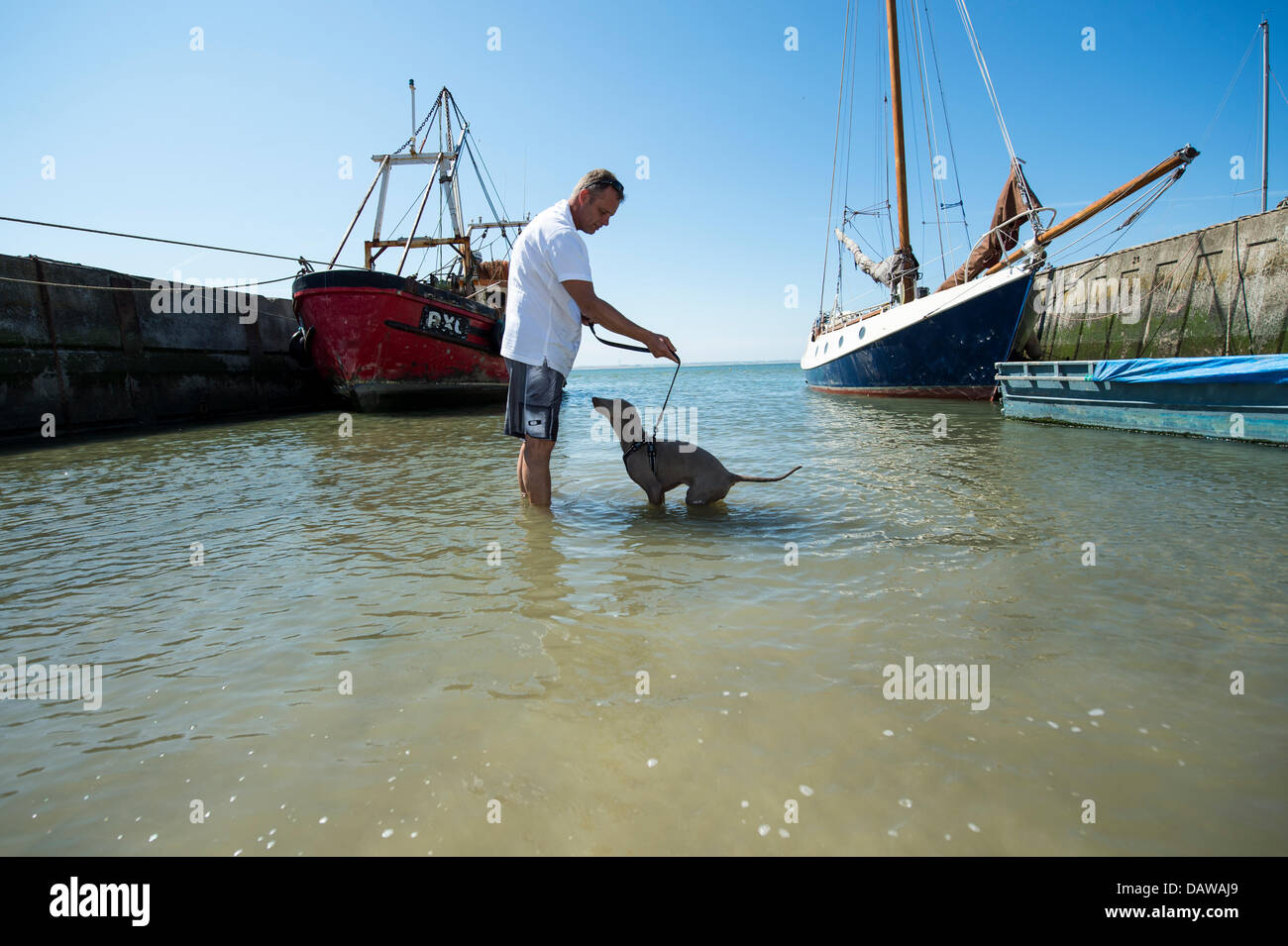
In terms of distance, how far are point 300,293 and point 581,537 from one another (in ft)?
42.9

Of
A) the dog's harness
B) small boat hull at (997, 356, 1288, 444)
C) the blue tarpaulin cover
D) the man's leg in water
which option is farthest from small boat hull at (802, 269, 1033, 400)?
the man's leg in water

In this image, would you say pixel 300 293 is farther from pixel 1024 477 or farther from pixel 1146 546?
pixel 1146 546

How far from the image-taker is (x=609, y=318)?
4.12 m

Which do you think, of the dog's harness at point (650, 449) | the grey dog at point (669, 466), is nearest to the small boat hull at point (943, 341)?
the grey dog at point (669, 466)

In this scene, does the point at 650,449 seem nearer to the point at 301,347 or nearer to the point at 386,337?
the point at 386,337

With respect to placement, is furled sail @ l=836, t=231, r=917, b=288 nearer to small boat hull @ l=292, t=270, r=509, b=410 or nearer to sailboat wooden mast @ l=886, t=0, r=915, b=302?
sailboat wooden mast @ l=886, t=0, r=915, b=302

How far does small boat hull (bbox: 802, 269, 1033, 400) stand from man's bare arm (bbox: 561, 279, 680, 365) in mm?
Result: 12759

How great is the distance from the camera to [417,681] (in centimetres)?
224

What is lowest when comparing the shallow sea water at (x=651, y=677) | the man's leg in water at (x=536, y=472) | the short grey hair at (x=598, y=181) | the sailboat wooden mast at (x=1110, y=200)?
the shallow sea water at (x=651, y=677)

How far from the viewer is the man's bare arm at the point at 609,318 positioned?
13.2ft

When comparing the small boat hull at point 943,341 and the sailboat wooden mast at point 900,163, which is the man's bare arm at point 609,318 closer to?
the small boat hull at point 943,341

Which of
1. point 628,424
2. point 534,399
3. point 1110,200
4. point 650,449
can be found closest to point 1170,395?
point 1110,200

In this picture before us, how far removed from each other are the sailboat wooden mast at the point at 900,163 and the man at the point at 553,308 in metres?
16.8
